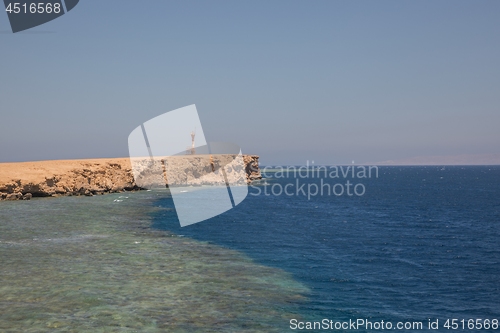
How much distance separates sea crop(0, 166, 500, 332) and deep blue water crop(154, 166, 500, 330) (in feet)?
0.30

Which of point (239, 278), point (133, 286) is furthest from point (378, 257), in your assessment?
point (133, 286)

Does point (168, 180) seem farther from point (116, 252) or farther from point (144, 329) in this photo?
point (144, 329)

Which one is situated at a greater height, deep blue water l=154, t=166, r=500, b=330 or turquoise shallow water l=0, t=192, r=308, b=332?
turquoise shallow water l=0, t=192, r=308, b=332

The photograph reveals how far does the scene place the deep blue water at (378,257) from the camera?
48.6 ft

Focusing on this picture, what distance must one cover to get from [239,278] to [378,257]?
33.4 feet

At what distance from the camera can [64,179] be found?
60125mm

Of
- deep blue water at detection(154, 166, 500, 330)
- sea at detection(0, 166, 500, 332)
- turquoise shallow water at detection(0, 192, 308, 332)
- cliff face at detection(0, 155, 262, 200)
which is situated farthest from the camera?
cliff face at detection(0, 155, 262, 200)

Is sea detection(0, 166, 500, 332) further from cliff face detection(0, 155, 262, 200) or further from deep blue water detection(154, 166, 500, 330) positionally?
cliff face detection(0, 155, 262, 200)

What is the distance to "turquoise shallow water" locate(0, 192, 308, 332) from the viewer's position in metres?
12.1

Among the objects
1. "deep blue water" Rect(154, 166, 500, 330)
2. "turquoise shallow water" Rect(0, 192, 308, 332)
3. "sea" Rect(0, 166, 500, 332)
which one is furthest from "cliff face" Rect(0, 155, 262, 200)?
"turquoise shallow water" Rect(0, 192, 308, 332)

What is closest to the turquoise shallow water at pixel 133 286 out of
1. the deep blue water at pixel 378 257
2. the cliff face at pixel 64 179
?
the deep blue water at pixel 378 257

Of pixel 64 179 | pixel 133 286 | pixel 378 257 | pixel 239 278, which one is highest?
pixel 64 179

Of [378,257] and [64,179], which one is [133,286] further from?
[64,179]

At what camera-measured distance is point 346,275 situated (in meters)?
19.0
